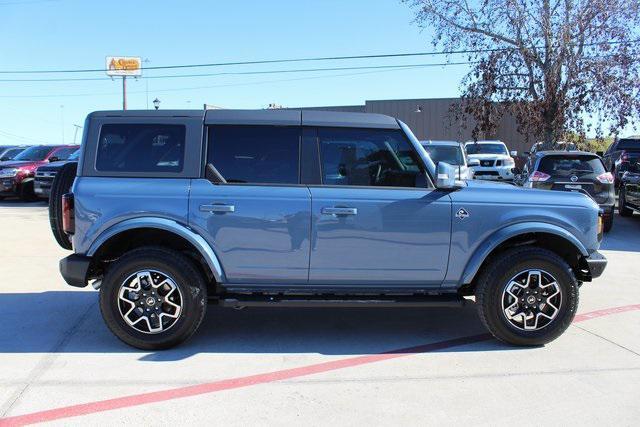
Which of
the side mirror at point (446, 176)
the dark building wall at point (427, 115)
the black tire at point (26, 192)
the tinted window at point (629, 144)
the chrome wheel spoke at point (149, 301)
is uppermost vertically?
the dark building wall at point (427, 115)

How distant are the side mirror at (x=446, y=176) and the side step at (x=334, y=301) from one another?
38.4 inches

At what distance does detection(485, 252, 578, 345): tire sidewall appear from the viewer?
4691 millimetres

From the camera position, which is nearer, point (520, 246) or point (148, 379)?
point (148, 379)

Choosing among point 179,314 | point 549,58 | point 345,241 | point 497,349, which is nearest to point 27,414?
point 179,314

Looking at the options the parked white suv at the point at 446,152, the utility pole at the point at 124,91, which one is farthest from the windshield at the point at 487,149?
the utility pole at the point at 124,91

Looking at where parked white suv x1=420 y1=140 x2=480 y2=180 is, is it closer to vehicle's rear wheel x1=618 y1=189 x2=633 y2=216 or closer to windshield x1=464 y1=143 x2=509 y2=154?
vehicle's rear wheel x1=618 y1=189 x2=633 y2=216

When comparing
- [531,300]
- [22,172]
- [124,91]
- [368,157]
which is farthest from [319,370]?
[124,91]

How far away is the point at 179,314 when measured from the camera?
15.1 feet

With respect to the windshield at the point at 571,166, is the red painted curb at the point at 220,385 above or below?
below

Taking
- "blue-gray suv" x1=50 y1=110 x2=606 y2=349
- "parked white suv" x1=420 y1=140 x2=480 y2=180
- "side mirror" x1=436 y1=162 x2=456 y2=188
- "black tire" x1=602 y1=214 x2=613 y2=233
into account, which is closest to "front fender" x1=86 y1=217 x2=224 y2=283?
"blue-gray suv" x1=50 y1=110 x2=606 y2=349

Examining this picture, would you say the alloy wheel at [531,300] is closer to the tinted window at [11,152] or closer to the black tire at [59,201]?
the black tire at [59,201]

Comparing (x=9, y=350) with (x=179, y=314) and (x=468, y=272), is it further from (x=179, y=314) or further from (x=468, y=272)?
(x=468, y=272)

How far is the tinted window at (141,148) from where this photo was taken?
4.70 meters

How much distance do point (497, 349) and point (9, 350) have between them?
410 cm
